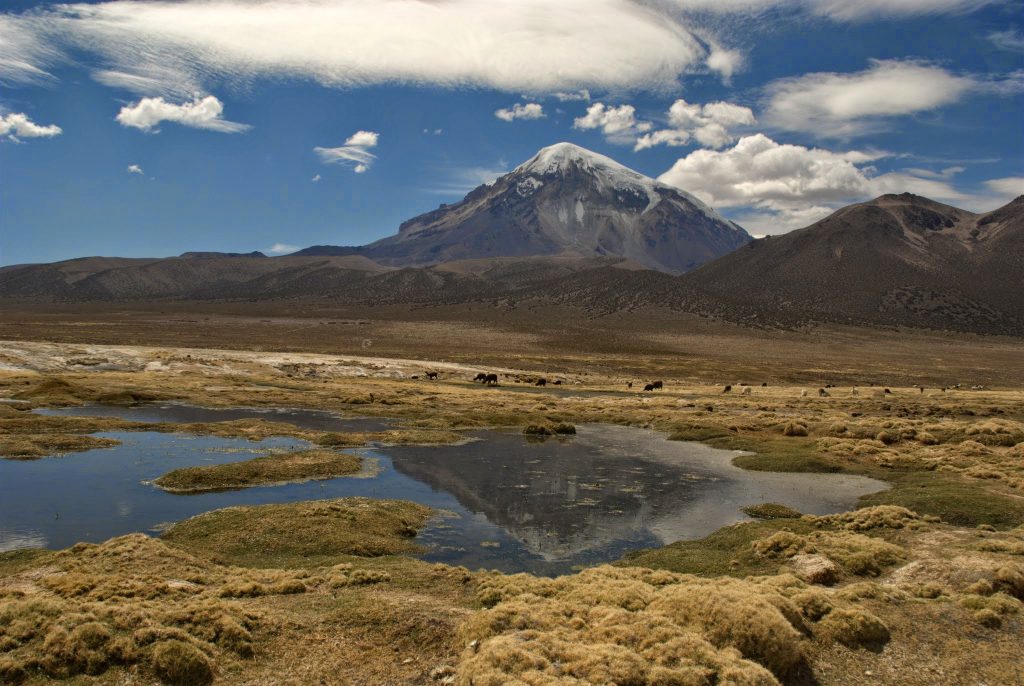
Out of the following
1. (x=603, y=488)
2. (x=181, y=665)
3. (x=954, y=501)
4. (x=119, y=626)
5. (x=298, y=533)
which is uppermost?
(x=119, y=626)

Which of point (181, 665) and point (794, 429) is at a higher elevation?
point (181, 665)

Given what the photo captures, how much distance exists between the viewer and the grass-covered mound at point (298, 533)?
22828 millimetres

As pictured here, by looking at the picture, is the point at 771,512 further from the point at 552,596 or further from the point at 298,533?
the point at 298,533

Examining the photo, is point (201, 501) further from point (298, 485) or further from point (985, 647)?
point (985, 647)

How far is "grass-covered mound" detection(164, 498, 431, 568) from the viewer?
22.8 m

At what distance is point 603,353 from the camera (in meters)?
155

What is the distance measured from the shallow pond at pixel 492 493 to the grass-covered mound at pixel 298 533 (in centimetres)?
162

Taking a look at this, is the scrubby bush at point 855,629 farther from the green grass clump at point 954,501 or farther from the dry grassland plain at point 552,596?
the green grass clump at point 954,501

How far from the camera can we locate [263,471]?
36.2m

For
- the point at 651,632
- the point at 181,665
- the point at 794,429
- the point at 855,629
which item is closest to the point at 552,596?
the point at 651,632

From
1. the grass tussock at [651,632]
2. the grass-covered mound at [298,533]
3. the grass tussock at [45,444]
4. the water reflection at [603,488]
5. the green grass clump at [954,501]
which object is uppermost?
the grass tussock at [651,632]

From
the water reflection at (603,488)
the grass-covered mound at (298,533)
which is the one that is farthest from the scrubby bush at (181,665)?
the water reflection at (603,488)

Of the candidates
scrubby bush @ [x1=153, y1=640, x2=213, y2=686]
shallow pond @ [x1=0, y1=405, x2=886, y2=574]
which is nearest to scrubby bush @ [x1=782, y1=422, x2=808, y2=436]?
shallow pond @ [x1=0, y1=405, x2=886, y2=574]

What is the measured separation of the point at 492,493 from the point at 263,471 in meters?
13.0
